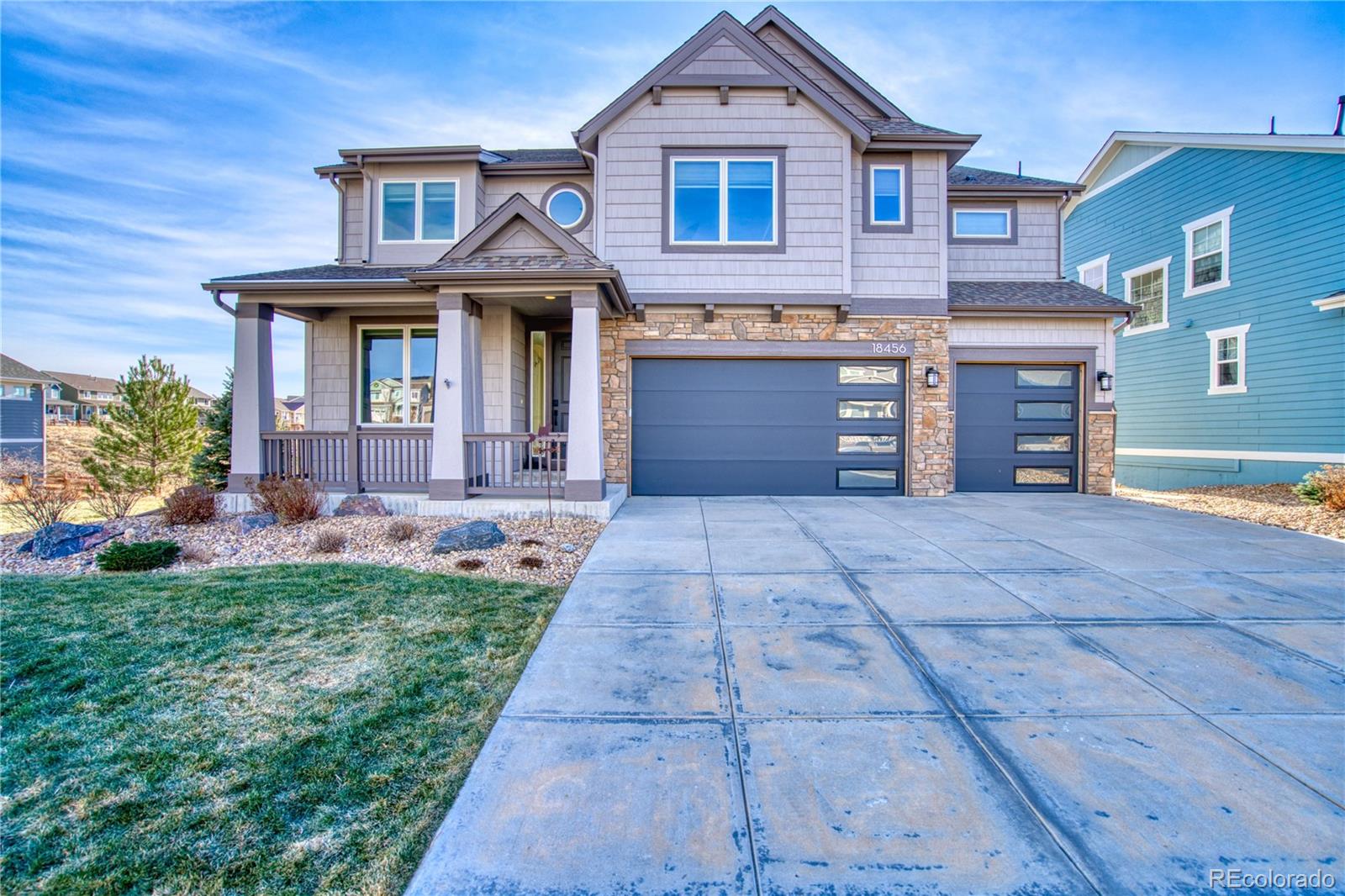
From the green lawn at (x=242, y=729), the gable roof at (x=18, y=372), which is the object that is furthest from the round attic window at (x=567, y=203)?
the gable roof at (x=18, y=372)

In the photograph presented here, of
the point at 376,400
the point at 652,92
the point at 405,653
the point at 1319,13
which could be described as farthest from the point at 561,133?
the point at 1319,13

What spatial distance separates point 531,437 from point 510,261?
243 centimetres

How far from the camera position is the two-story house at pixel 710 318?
337 inches

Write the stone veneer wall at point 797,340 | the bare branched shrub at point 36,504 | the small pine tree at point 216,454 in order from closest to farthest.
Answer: the bare branched shrub at point 36,504 < the stone veneer wall at point 797,340 < the small pine tree at point 216,454

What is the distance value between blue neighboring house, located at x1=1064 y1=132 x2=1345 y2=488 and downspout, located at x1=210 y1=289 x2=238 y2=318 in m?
14.7

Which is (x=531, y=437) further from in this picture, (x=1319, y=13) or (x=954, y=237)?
(x=1319, y=13)

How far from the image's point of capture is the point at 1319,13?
10.0 metres

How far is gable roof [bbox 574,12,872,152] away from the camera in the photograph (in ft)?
29.0

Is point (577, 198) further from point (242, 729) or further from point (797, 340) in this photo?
point (242, 729)

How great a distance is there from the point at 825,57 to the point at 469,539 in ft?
32.2

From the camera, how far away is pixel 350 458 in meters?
8.54

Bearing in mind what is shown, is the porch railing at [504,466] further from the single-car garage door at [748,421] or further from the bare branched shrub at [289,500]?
the bare branched shrub at [289,500]

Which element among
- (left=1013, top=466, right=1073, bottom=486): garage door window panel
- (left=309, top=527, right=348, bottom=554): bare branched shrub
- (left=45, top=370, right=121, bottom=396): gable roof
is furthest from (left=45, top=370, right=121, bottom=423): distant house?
(left=1013, top=466, right=1073, bottom=486): garage door window panel

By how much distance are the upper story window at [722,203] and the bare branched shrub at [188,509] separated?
739 centimetres
